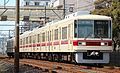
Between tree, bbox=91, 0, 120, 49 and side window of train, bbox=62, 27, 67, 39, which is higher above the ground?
tree, bbox=91, 0, 120, 49

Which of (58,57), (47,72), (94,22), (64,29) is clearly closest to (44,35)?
(58,57)

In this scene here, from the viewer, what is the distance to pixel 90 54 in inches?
838

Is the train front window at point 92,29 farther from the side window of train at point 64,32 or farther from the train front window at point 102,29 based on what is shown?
the side window of train at point 64,32

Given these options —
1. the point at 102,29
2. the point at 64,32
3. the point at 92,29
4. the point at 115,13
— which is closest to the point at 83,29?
the point at 92,29

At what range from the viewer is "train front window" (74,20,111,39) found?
21172mm

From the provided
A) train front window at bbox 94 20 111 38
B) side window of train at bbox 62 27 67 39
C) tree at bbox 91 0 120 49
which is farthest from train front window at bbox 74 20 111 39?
tree at bbox 91 0 120 49

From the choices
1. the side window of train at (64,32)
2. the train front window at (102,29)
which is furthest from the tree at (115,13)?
the train front window at (102,29)

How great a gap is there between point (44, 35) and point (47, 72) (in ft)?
43.9

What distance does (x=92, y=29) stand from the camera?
2128cm

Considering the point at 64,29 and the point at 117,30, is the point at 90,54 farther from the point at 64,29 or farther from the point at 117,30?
the point at 117,30

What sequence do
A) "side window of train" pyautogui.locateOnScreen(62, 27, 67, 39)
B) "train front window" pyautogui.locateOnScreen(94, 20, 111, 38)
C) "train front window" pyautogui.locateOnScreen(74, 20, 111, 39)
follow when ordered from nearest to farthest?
"train front window" pyautogui.locateOnScreen(74, 20, 111, 39) < "train front window" pyautogui.locateOnScreen(94, 20, 111, 38) < "side window of train" pyautogui.locateOnScreen(62, 27, 67, 39)

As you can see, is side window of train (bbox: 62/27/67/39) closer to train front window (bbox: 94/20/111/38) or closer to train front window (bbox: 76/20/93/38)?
train front window (bbox: 76/20/93/38)

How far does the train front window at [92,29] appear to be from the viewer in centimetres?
2117

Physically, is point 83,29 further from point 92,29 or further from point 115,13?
point 115,13
